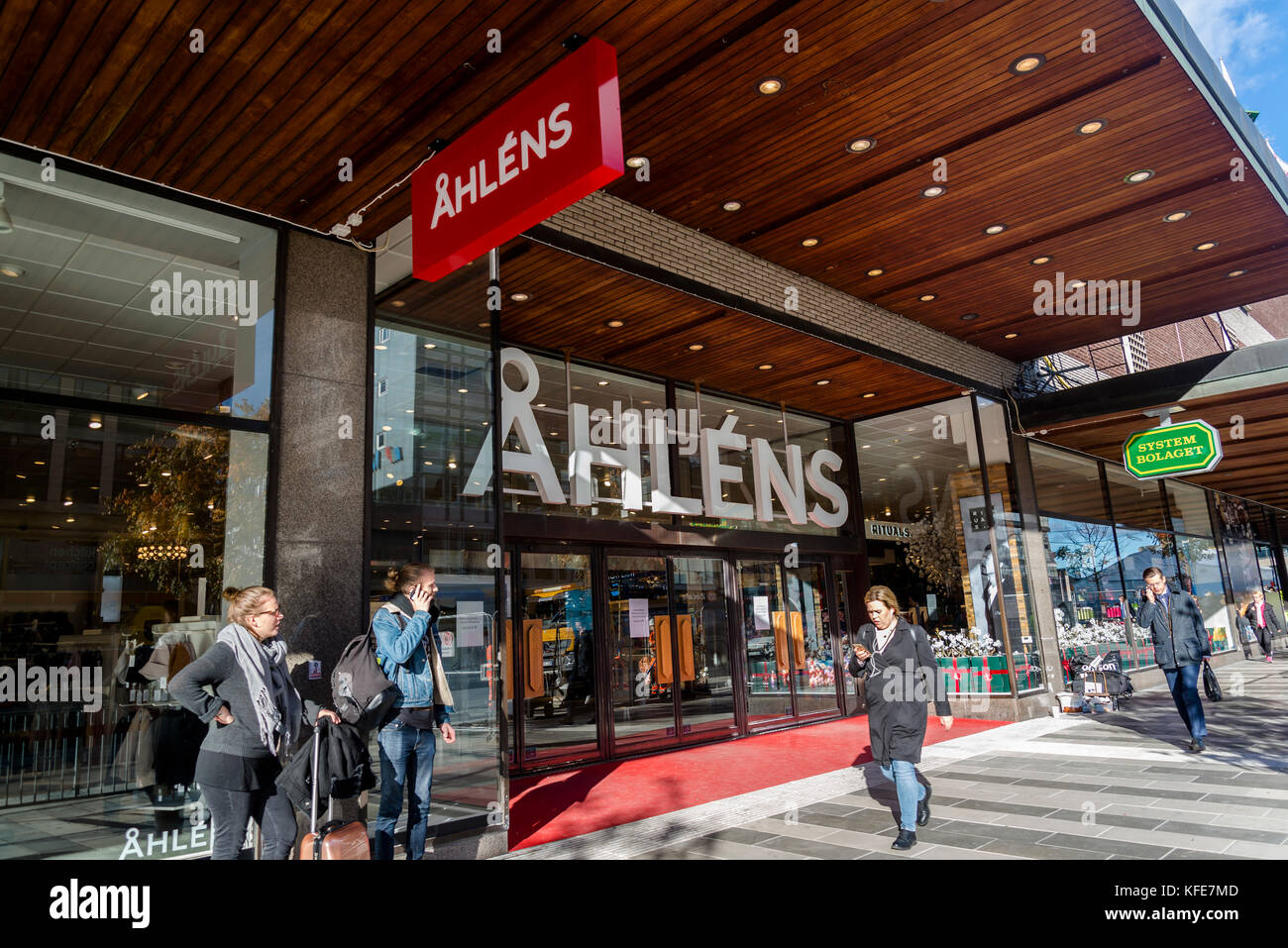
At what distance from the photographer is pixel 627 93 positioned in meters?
5.32

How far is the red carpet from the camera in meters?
6.07

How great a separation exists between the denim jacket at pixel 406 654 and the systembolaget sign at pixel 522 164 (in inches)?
77.9

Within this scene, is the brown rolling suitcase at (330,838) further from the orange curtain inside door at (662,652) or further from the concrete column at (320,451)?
the orange curtain inside door at (662,652)

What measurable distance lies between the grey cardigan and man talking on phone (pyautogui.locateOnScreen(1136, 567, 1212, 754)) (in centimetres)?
768

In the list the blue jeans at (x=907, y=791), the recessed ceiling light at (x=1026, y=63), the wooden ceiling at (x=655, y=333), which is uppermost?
the recessed ceiling light at (x=1026, y=63)

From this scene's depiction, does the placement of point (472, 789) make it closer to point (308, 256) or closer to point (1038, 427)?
point (308, 256)

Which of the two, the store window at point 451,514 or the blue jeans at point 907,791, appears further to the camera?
the store window at point 451,514

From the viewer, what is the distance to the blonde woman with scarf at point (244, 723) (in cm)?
354

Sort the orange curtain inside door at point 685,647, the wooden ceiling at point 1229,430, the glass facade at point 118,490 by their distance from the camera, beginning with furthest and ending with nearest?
the wooden ceiling at point 1229,430 → the orange curtain inside door at point 685,647 → the glass facade at point 118,490

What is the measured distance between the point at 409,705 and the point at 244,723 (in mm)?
898

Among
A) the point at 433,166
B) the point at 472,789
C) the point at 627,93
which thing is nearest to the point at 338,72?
the point at 433,166

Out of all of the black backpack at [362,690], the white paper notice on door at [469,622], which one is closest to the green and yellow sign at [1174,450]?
the white paper notice on door at [469,622]

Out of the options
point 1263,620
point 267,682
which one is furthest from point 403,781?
point 1263,620

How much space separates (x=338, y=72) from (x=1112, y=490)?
16.2 meters
